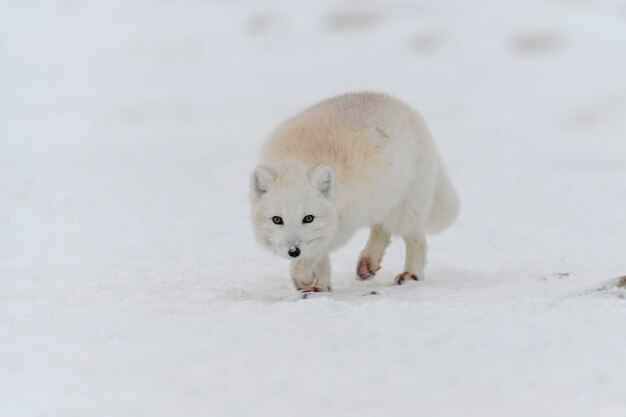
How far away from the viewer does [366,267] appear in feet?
18.7

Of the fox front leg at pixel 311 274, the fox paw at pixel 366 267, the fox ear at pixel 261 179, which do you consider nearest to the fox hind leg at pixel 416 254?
the fox paw at pixel 366 267

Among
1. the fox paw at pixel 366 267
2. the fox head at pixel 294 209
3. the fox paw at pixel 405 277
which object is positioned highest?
the fox head at pixel 294 209

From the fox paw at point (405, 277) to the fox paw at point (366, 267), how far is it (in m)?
0.23

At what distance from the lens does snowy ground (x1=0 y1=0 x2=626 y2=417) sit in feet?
10.3

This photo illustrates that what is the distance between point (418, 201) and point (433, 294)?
3.67ft

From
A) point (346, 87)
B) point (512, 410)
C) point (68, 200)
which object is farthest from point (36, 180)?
point (346, 87)

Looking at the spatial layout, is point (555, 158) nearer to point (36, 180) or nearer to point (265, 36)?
point (36, 180)

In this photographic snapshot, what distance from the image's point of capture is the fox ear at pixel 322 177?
4.54m

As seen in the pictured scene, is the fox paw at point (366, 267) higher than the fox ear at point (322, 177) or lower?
lower

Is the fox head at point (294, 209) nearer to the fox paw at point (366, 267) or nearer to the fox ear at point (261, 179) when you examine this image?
the fox ear at point (261, 179)

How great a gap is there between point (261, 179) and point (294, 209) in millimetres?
278

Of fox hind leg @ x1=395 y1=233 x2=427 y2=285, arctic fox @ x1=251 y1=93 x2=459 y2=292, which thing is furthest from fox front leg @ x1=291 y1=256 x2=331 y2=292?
fox hind leg @ x1=395 y1=233 x2=427 y2=285

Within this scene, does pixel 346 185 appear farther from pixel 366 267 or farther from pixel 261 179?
pixel 366 267

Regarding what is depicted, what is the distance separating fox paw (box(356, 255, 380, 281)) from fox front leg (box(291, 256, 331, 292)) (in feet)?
1.76
